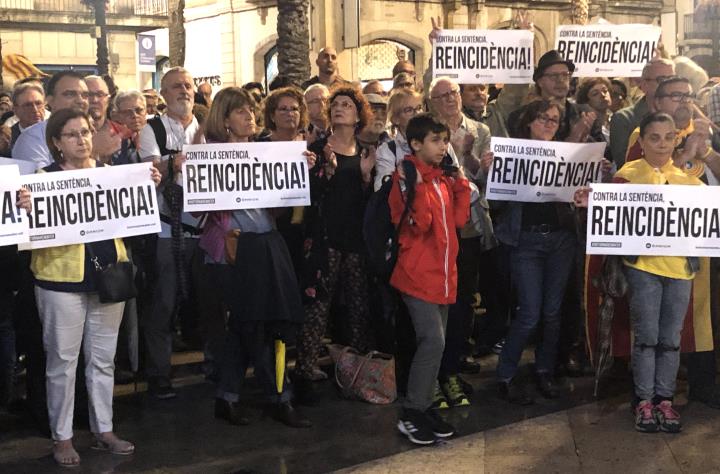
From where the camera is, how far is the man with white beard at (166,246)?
7.14 m

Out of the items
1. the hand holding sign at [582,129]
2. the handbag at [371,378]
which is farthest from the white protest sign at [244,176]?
the hand holding sign at [582,129]

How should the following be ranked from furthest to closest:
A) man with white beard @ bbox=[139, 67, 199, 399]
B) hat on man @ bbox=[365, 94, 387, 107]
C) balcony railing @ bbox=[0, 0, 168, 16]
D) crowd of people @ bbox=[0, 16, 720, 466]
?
balcony railing @ bbox=[0, 0, 168, 16] → hat on man @ bbox=[365, 94, 387, 107] → man with white beard @ bbox=[139, 67, 199, 399] → crowd of people @ bbox=[0, 16, 720, 466]

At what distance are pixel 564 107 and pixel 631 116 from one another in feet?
1.68

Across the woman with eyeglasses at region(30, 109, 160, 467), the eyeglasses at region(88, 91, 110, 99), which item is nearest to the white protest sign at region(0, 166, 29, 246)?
the woman with eyeglasses at region(30, 109, 160, 467)

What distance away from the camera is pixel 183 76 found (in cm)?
737

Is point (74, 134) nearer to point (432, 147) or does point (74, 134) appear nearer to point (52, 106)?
point (52, 106)

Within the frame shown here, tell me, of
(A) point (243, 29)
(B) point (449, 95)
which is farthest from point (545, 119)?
(A) point (243, 29)

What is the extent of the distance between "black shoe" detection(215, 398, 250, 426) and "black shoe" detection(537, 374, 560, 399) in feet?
6.63

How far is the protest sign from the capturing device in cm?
873

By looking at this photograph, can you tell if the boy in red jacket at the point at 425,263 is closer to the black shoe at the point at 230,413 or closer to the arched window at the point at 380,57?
the black shoe at the point at 230,413

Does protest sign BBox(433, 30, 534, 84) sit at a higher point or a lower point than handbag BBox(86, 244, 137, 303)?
higher

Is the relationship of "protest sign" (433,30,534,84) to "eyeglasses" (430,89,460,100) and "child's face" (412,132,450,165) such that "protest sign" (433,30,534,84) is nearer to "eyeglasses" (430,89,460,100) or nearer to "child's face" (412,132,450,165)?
"eyeglasses" (430,89,460,100)

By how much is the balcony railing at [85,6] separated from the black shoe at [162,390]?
2857 cm

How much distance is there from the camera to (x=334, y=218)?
6.84 metres
